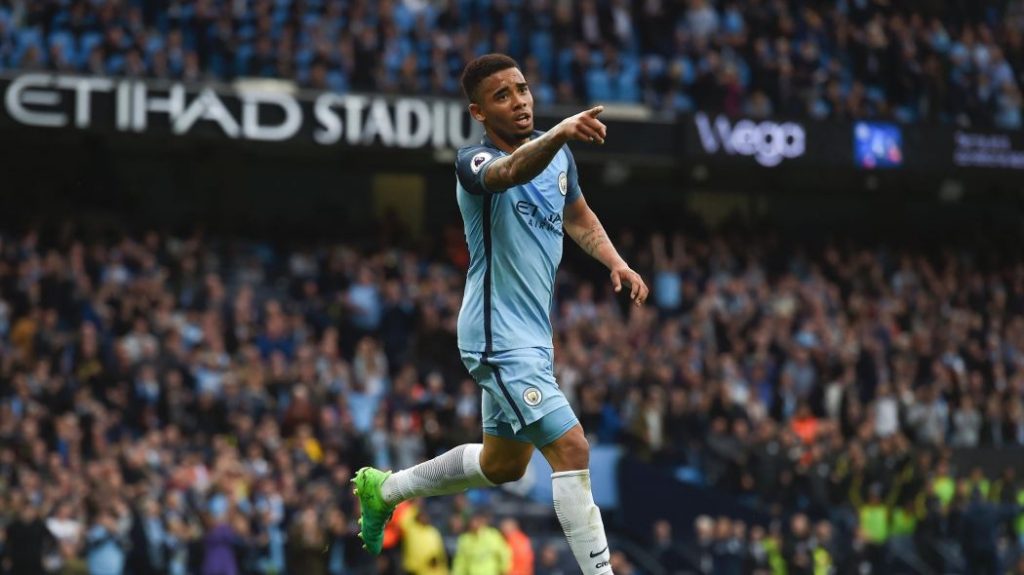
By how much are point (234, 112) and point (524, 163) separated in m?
16.8

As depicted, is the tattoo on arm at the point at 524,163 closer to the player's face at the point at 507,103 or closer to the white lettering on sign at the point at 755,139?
the player's face at the point at 507,103

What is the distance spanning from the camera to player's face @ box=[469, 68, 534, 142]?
6988 mm

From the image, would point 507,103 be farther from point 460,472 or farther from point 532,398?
point 460,472

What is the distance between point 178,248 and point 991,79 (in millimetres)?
14546

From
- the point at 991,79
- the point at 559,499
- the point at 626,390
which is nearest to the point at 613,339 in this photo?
the point at 626,390

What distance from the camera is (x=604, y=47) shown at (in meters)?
25.5

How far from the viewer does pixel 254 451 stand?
17.6m

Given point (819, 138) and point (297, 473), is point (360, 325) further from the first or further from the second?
point (819, 138)

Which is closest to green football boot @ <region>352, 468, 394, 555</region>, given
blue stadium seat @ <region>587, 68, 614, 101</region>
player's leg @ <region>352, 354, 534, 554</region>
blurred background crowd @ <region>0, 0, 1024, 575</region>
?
player's leg @ <region>352, 354, 534, 554</region>

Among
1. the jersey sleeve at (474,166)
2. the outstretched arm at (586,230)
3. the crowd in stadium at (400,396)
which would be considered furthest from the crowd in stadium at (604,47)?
the jersey sleeve at (474,166)

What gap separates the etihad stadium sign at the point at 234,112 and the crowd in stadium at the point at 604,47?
27 centimetres

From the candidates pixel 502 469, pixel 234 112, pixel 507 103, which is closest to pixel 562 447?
pixel 502 469


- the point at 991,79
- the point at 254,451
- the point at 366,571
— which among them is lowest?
the point at 366,571

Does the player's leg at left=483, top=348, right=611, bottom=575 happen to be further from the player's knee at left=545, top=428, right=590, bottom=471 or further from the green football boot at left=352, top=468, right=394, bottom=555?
the green football boot at left=352, top=468, right=394, bottom=555
